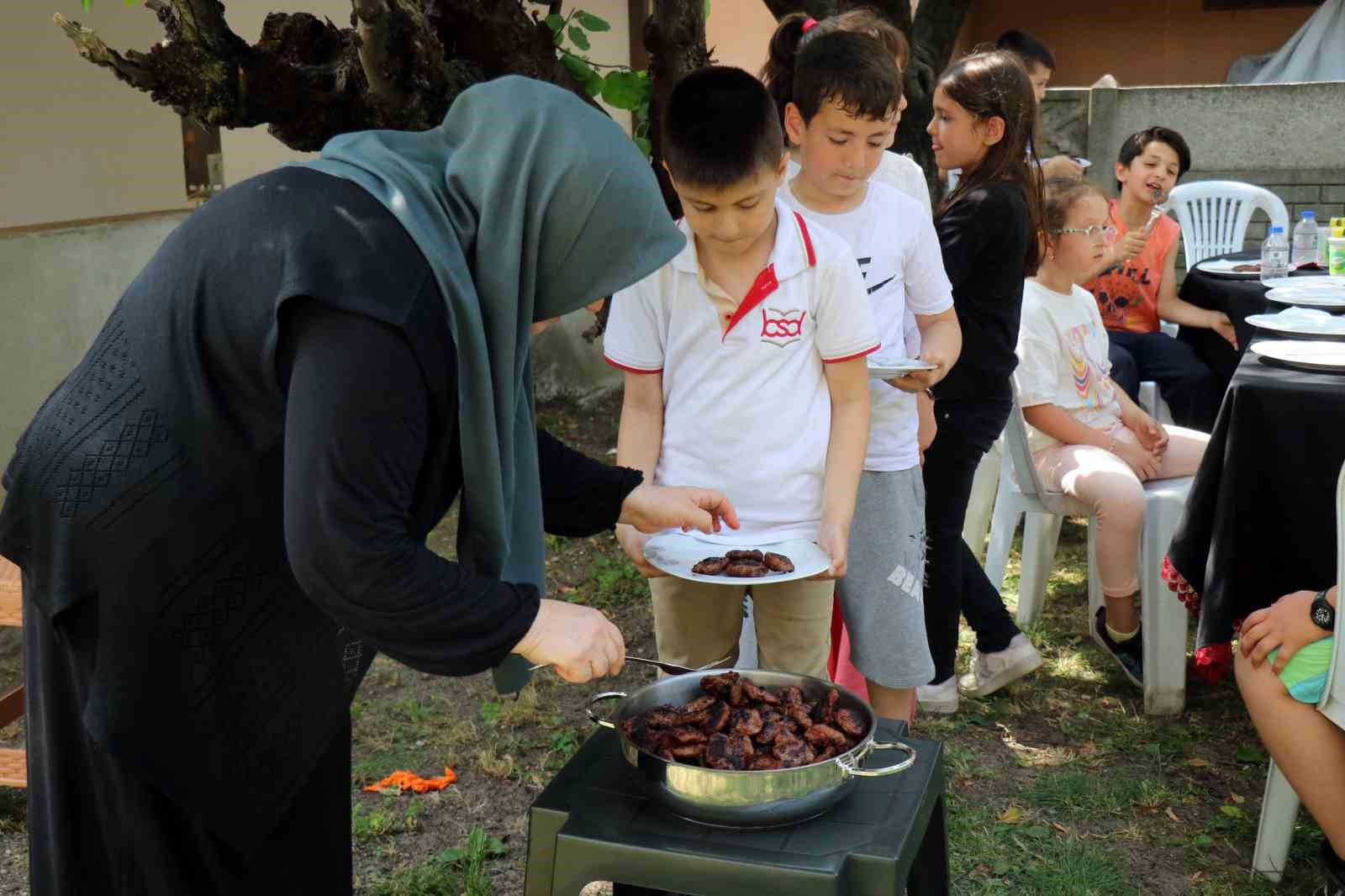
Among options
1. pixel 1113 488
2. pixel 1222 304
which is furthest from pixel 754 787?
pixel 1222 304

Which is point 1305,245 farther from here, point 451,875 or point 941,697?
point 451,875

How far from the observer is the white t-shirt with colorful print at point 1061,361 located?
13.1 feet

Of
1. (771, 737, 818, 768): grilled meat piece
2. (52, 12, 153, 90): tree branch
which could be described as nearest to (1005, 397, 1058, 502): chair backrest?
(771, 737, 818, 768): grilled meat piece

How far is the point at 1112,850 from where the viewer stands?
9.81 feet

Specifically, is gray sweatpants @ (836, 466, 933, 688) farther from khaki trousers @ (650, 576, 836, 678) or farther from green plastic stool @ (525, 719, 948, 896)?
green plastic stool @ (525, 719, 948, 896)

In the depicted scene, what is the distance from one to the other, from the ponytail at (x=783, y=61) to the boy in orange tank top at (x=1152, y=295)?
2.33m

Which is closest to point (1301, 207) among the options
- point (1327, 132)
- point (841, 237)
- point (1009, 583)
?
point (1327, 132)

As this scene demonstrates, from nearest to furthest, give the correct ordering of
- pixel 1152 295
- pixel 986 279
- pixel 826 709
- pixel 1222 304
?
pixel 826 709, pixel 986 279, pixel 1222 304, pixel 1152 295

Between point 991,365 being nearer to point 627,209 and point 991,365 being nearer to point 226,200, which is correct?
point 627,209

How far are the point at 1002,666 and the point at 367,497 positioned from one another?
9.02 feet

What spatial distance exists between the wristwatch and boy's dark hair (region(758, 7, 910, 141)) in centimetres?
145

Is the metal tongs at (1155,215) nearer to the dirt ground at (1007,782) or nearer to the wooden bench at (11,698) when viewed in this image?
the dirt ground at (1007,782)

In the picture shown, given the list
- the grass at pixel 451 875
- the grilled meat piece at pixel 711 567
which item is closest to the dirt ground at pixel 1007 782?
the grass at pixel 451 875

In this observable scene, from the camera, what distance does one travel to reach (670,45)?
13.1 feet
